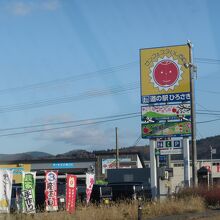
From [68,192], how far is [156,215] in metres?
3.94

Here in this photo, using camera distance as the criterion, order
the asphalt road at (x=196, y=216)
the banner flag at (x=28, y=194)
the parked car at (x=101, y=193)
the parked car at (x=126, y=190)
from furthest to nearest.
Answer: the parked car at (x=126, y=190)
the parked car at (x=101, y=193)
the asphalt road at (x=196, y=216)
the banner flag at (x=28, y=194)

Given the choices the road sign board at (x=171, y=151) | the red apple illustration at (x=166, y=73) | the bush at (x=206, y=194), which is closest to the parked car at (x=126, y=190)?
the bush at (x=206, y=194)

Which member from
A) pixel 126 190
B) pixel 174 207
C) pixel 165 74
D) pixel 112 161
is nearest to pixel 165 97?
pixel 165 74

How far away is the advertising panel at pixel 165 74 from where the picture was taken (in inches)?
1358

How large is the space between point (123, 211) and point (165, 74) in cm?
1670

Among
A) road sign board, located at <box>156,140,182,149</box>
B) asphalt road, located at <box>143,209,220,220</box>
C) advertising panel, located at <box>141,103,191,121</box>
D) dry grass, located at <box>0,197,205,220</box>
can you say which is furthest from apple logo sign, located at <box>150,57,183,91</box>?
asphalt road, located at <box>143,209,220,220</box>

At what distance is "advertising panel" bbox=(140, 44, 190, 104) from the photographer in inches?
1358

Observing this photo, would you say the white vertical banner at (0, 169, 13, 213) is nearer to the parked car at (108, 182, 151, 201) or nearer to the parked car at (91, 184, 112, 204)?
the parked car at (91, 184, 112, 204)

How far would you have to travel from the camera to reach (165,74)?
35.3 m

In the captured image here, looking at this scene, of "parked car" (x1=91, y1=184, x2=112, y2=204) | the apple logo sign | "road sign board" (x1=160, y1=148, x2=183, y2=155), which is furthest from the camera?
the apple logo sign

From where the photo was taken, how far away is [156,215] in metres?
21.8

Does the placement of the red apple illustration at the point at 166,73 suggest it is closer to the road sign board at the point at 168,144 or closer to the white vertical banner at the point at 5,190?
the road sign board at the point at 168,144

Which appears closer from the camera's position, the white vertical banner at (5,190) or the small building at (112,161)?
the white vertical banner at (5,190)

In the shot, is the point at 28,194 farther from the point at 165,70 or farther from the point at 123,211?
the point at 165,70
